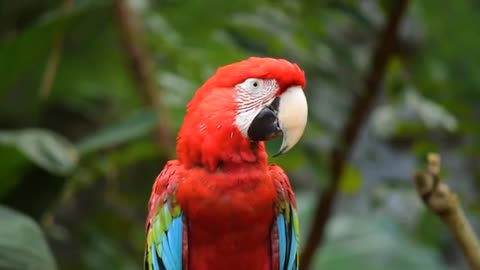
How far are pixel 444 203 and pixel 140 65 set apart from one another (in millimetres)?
878

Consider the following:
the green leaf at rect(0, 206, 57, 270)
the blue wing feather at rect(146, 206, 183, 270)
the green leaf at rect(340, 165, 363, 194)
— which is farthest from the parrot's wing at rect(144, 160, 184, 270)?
the green leaf at rect(340, 165, 363, 194)

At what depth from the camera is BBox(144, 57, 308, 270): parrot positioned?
0.79m

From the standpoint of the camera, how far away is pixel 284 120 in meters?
0.78

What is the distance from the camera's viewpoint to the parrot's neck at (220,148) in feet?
2.61

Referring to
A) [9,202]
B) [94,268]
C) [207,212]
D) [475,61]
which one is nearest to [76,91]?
[94,268]

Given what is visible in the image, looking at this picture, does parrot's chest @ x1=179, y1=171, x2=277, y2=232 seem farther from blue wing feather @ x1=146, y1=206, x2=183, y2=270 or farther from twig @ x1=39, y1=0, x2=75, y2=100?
twig @ x1=39, y1=0, x2=75, y2=100

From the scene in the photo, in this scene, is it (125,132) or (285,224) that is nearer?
(285,224)

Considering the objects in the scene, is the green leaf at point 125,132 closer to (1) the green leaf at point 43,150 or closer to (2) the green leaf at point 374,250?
(1) the green leaf at point 43,150

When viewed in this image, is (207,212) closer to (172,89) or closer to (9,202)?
(9,202)

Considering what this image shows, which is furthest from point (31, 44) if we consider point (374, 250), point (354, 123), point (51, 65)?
point (374, 250)

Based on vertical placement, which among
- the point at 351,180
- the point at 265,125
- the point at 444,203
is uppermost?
the point at 265,125

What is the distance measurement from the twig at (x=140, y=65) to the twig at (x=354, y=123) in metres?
0.38

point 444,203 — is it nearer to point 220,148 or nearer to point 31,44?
point 220,148

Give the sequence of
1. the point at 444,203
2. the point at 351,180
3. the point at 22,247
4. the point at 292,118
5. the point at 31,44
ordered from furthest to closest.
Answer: the point at 351,180 < the point at 31,44 < the point at 22,247 < the point at 444,203 < the point at 292,118
